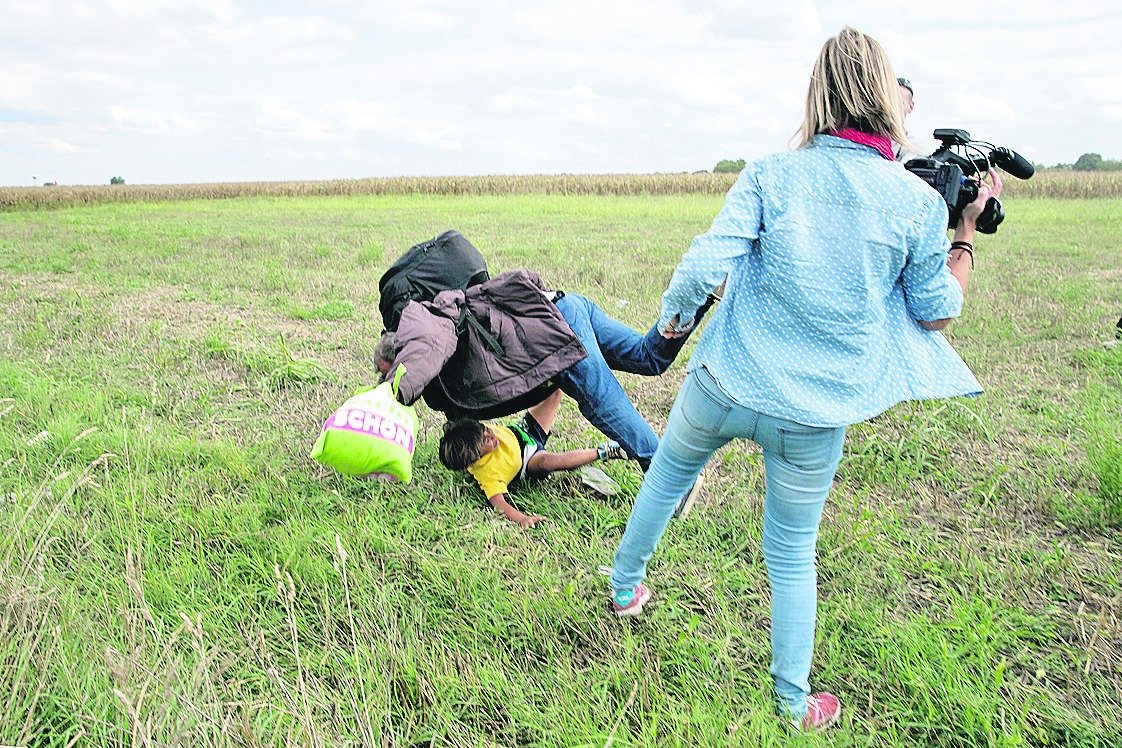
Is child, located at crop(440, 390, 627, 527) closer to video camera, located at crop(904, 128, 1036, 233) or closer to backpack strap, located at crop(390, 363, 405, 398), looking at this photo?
backpack strap, located at crop(390, 363, 405, 398)

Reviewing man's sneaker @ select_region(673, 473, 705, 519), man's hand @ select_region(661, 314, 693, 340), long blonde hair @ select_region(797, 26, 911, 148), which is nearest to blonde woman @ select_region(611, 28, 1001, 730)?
long blonde hair @ select_region(797, 26, 911, 148)

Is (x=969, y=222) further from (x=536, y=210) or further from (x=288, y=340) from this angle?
(x=536, y=210)

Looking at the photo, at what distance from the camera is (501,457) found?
3.58 m

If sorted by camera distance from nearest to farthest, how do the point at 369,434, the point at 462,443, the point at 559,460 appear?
the point at 369,434 < the point at 462,443 < the point at 559,460

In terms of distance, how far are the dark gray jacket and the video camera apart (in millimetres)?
1477

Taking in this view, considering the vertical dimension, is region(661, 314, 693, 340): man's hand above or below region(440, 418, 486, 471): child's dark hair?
above

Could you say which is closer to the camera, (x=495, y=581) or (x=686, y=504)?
(x=495, y=581)

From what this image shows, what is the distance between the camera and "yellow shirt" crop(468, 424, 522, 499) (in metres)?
3.54

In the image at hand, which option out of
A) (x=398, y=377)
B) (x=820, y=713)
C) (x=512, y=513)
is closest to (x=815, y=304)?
(x=820, y=713)

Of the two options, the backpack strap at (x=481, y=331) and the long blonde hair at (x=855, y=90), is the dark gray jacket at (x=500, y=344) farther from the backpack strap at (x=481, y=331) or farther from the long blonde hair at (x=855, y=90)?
the long blonde hair at (x=855, y=90)

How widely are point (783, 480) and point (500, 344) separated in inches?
58.1

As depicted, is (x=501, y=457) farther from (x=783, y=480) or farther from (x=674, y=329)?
(x=783, y=480)

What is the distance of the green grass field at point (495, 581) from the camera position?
2.19 meters

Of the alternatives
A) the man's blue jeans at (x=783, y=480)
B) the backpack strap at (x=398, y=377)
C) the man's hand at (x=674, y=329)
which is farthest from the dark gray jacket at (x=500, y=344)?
the man's blue jeans at (x=783, y=480)
